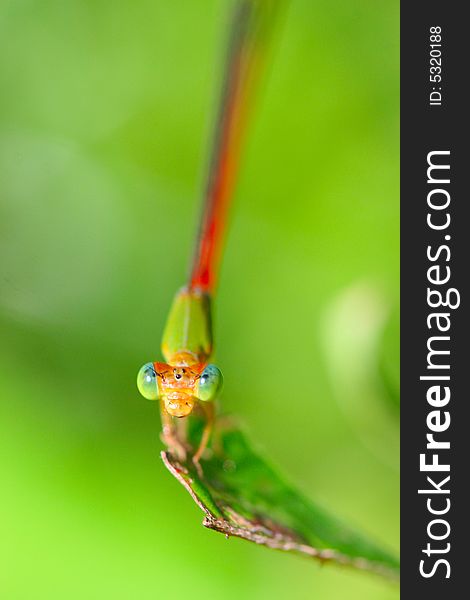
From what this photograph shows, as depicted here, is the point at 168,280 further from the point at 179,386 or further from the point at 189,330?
the point at 179,386

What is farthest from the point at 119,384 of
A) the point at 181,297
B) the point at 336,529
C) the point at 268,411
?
the point at 336,529

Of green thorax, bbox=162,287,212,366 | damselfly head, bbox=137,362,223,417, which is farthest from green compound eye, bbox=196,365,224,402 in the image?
green thorax, bbox=162,287,212,366

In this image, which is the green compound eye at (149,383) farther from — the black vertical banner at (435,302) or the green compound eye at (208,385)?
the black vertical banner at (435,302)

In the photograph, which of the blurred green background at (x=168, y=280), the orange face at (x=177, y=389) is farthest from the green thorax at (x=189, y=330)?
the blurred green background at (x=168, y=280)

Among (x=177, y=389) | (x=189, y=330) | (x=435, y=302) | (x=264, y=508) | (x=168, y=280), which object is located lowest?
(x=264, y=508)

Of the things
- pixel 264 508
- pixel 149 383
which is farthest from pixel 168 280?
pixel 264 508

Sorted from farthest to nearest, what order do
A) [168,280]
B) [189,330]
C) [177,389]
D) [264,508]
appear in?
[168,280] → [189,330] → [177,389] → [264,508]

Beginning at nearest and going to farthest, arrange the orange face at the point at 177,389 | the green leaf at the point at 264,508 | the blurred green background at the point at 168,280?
the green leaf at the point at 264,508
the orange face at the point at 177,389
the blurred green background at the point at 168,280
